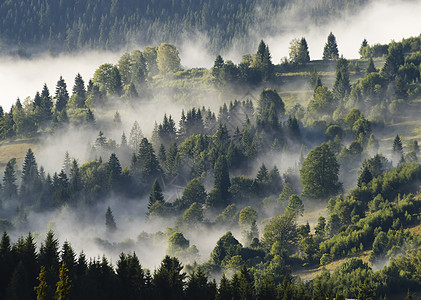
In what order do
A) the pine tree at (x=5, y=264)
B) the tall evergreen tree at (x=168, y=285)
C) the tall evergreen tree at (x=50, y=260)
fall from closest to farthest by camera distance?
1. the pine tree at (x=5, y=264)
2. the tall evergreen tree at (x=50, y=260)
3. the tall evergreen tree at (x=168, y=285)

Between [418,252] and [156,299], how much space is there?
73656 mm

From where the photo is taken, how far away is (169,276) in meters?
151

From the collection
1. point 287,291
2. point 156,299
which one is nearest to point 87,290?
point 156,299

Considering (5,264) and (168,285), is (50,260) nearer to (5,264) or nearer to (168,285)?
(5,264)

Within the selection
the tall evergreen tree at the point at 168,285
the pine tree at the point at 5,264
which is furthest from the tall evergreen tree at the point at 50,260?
the tall evergreen tree at the point at 168,285

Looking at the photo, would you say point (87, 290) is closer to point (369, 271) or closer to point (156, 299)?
point (156, 299)

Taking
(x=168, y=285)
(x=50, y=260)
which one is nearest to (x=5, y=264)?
(x=50, y=260)

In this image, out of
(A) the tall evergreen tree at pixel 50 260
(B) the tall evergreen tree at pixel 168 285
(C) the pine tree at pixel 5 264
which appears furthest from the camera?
(B) the tall evergreen tree at pixel 168 285

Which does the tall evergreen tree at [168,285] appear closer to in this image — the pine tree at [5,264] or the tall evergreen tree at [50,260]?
the tall evergreen tree at [50,260]

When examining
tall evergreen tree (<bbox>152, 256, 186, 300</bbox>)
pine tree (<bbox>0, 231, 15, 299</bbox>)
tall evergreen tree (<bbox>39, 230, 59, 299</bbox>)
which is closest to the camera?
pine tree (<bbox>0, 231, 15, 299</bbox>)

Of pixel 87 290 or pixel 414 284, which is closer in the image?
pixel 87 290

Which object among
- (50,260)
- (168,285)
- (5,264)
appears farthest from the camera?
(168,285)

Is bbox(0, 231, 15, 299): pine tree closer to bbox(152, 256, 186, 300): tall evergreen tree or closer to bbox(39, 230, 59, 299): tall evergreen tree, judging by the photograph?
bbox(39, 230, 59, 299): tall evergreen tree

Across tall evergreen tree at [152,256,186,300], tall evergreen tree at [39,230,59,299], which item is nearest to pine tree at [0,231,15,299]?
tall evergreen tree at [39,230,59,299]
